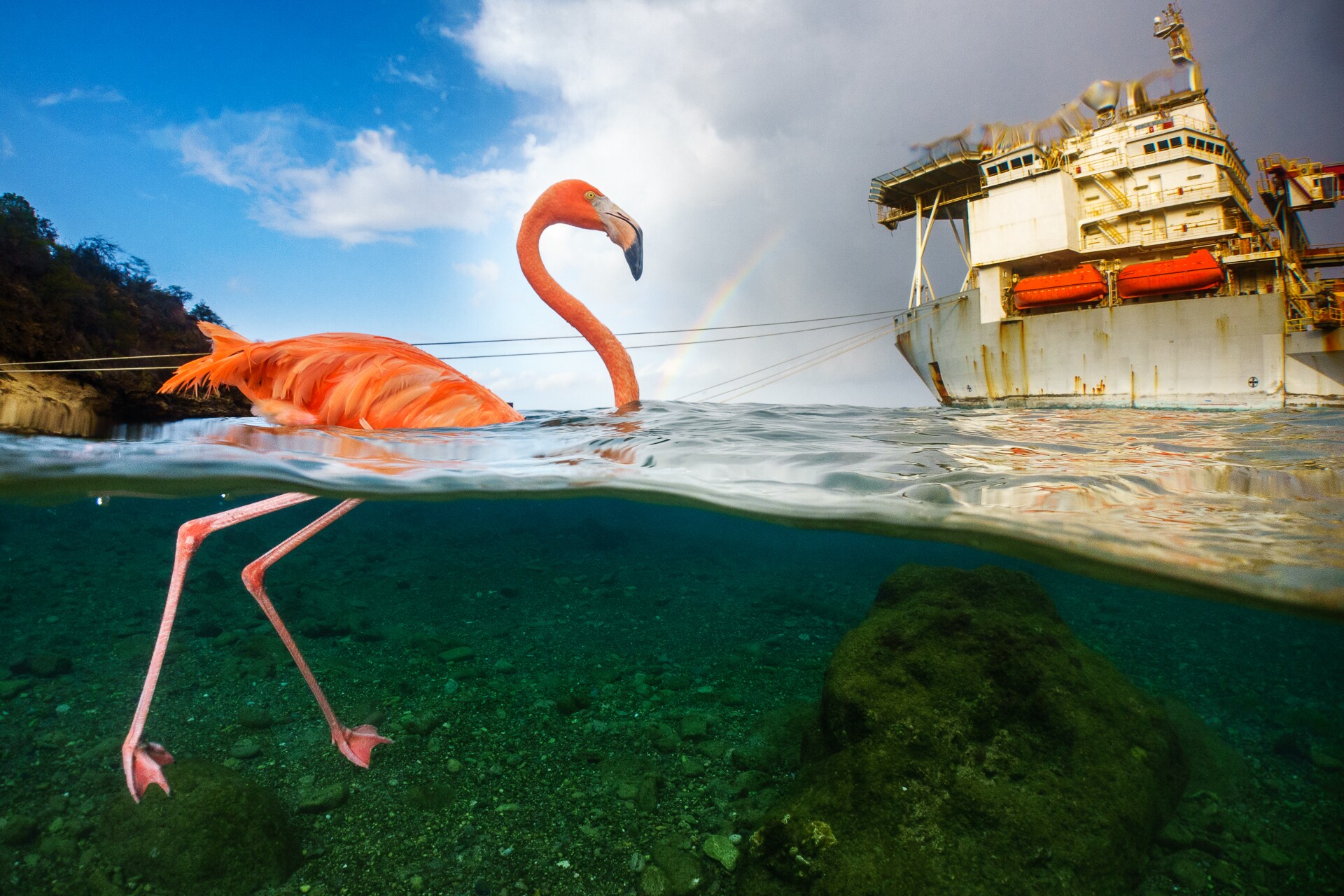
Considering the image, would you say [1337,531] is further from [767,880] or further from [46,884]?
[46,884]

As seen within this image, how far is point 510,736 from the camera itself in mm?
4688

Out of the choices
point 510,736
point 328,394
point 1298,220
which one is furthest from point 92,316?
point 1298,220

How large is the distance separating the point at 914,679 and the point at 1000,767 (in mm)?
637

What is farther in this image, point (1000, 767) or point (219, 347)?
point (219, 347)

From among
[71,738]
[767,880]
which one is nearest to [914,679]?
[767,880]

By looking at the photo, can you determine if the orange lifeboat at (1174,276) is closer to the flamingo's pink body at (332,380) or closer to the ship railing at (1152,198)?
the ship railing at (1152,198)

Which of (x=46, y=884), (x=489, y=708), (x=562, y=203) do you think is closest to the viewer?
(x=46, y=884)

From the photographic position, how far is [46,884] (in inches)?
125

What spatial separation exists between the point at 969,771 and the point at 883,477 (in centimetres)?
222

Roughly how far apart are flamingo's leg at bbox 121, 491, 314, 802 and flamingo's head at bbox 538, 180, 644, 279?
3.57 meters

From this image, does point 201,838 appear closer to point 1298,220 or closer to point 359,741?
point 359,741

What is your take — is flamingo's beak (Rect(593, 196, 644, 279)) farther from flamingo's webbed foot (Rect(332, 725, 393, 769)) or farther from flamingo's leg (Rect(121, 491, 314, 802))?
flamingo's webbed foot (Rect(332, 725, 393, 769))

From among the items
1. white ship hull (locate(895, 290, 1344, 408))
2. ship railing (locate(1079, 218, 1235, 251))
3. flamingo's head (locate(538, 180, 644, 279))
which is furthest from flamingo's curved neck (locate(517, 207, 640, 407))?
ship railing (locate(1079, 218, 1235, 251))

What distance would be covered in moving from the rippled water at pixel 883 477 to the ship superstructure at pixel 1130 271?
1248 cm
